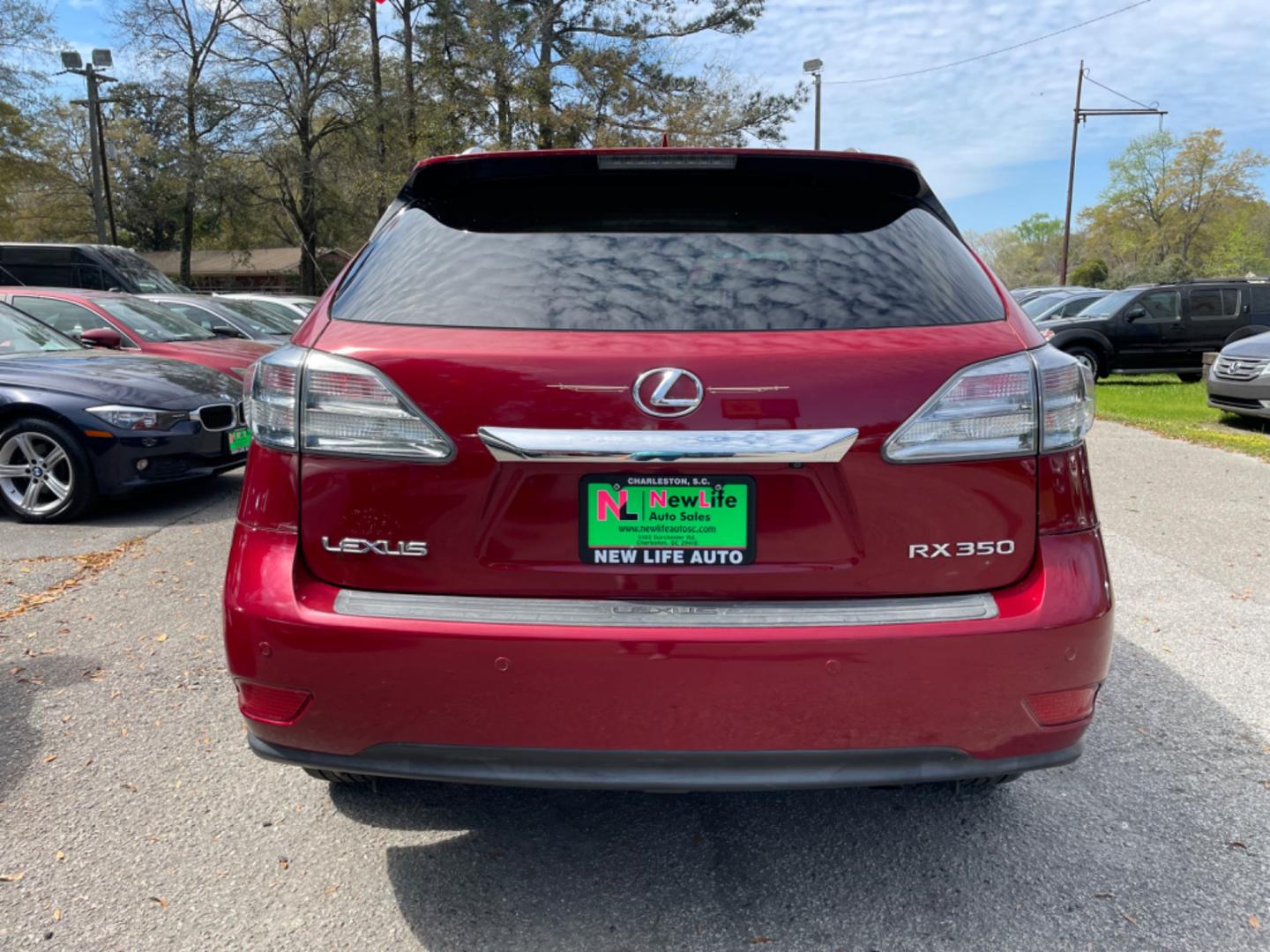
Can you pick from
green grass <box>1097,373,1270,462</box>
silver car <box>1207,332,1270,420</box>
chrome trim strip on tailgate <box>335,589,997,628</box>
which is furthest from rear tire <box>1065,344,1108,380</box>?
chrome trim strip on tailgate <box>335,589,997,628</box>

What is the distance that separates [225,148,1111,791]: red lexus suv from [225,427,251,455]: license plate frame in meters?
4.99

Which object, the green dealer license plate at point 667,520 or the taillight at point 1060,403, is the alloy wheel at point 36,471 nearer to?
the green dealer license plate at point 667,520

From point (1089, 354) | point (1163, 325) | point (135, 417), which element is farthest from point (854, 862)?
point (1163, 325)

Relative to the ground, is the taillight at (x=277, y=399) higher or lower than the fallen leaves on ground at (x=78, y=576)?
higher

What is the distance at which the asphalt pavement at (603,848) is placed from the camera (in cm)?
214

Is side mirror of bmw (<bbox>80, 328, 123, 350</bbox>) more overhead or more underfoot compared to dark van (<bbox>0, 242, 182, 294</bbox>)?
more underfoot

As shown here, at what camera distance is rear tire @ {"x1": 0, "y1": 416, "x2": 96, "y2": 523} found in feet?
19.5

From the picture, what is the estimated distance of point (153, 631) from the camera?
4.05 meters

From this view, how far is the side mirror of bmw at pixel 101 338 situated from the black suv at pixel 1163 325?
568 inches

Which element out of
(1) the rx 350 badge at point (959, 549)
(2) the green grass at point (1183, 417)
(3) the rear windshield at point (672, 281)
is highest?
(3) the rear windshield at point (672, 281)

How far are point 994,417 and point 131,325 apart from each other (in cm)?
847

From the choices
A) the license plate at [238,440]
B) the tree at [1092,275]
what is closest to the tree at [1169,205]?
the tree at [1092,275]

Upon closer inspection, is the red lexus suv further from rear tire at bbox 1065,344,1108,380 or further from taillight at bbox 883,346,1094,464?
rear tire at bbox 1065,344,1108,380

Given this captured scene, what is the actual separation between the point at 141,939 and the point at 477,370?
5.10ft
